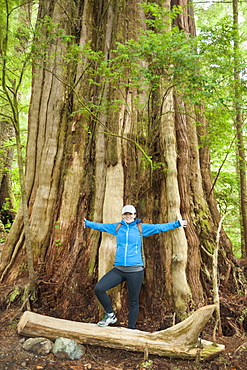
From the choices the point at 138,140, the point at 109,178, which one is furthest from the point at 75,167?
the point at 138,140

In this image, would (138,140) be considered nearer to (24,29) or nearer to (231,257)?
(24,29)

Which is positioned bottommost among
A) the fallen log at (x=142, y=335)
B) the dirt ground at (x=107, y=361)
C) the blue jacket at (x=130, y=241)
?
the dirt ground at (x=107, y=361)

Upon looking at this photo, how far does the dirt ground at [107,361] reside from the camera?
326 cm

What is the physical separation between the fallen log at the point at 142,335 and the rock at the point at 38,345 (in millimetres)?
75

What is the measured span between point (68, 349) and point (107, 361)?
493mm

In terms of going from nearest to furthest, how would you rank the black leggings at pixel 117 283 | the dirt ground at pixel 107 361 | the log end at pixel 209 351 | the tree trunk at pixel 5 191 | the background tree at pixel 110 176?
the dirt ground at pixel 107 361 → the log end at pixel 209 351 → the black leggings at pixel 117 283 → the background tree at pixel 110 176 → the tree trunk at pixel 5 191

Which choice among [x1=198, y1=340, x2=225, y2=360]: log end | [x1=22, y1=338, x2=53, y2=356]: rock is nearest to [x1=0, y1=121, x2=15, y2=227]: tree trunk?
[x1=22, y1=338, x2=53, y2=356]: rock

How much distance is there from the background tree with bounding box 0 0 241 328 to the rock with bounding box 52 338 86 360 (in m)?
0.76

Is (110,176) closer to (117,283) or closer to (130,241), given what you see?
(130,241)

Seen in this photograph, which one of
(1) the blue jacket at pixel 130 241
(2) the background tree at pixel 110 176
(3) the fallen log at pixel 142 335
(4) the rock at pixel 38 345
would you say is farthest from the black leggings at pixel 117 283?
(4) the rock at pixel 38 345

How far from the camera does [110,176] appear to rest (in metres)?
4.88

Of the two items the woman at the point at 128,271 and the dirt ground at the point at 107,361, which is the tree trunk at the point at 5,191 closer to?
the dirt ground at the point at 107,361

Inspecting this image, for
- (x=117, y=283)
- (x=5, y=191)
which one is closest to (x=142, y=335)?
(x=117, y=283)

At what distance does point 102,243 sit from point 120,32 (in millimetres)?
4057
